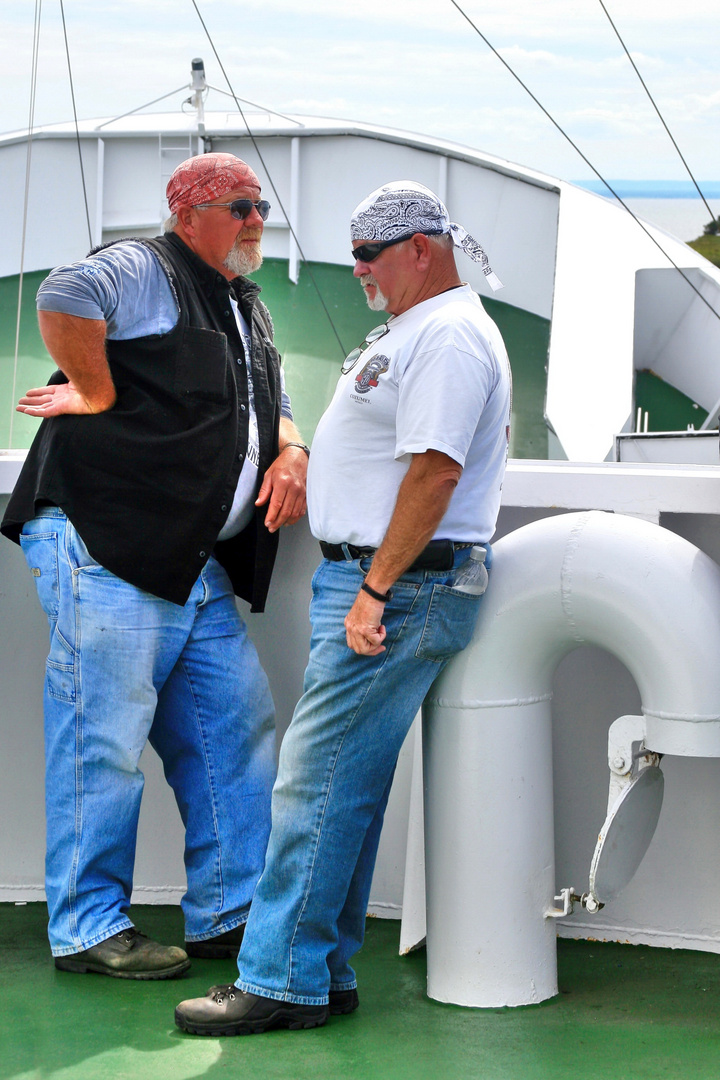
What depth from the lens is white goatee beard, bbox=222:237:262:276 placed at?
8.54 ft

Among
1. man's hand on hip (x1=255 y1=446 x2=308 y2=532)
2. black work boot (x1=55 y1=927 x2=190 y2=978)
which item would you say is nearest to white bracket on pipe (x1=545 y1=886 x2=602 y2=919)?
black work boot (x1=55 y1=927 x2=190 y2=978)

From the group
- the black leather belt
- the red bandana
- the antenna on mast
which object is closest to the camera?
the black leather belt

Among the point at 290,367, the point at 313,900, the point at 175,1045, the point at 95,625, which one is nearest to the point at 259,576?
the point at 95,625

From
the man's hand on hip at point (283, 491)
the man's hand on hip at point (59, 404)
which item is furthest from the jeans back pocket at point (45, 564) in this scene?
the man's hand on hip at point (283, 491)

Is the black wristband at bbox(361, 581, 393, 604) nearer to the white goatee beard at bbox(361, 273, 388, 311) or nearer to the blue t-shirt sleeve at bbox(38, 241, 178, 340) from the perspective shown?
the white goatee beard at bbox(361, 273, 388, 311)

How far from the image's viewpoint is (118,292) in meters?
2.39

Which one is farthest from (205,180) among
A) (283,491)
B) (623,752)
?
(623,752)

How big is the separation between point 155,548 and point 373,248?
73 centimetres

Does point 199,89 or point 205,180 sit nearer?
point 205,180

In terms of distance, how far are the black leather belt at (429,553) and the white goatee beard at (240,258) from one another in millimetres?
732

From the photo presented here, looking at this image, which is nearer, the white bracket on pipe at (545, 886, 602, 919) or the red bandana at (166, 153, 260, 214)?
the white bracket on pipe at (545, 886, 602, 919)

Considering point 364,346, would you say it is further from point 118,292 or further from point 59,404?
point 59,404

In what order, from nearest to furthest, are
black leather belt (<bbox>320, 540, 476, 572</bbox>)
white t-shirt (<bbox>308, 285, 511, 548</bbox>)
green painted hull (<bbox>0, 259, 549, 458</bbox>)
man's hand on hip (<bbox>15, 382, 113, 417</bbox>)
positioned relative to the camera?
white t-shirt (<bbox>308, 285, 511, 548</bbox>) → black leather belt (<bbox>320, 540, 476, 572</bbox>) → man's hand on hip (<bbox>15, 382, 113, 417</bbox>) → green painted hull (<bbox>0, 259, 549, 458</bbox>)

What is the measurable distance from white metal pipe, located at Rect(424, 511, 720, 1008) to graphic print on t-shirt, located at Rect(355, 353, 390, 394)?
436 millimetres
